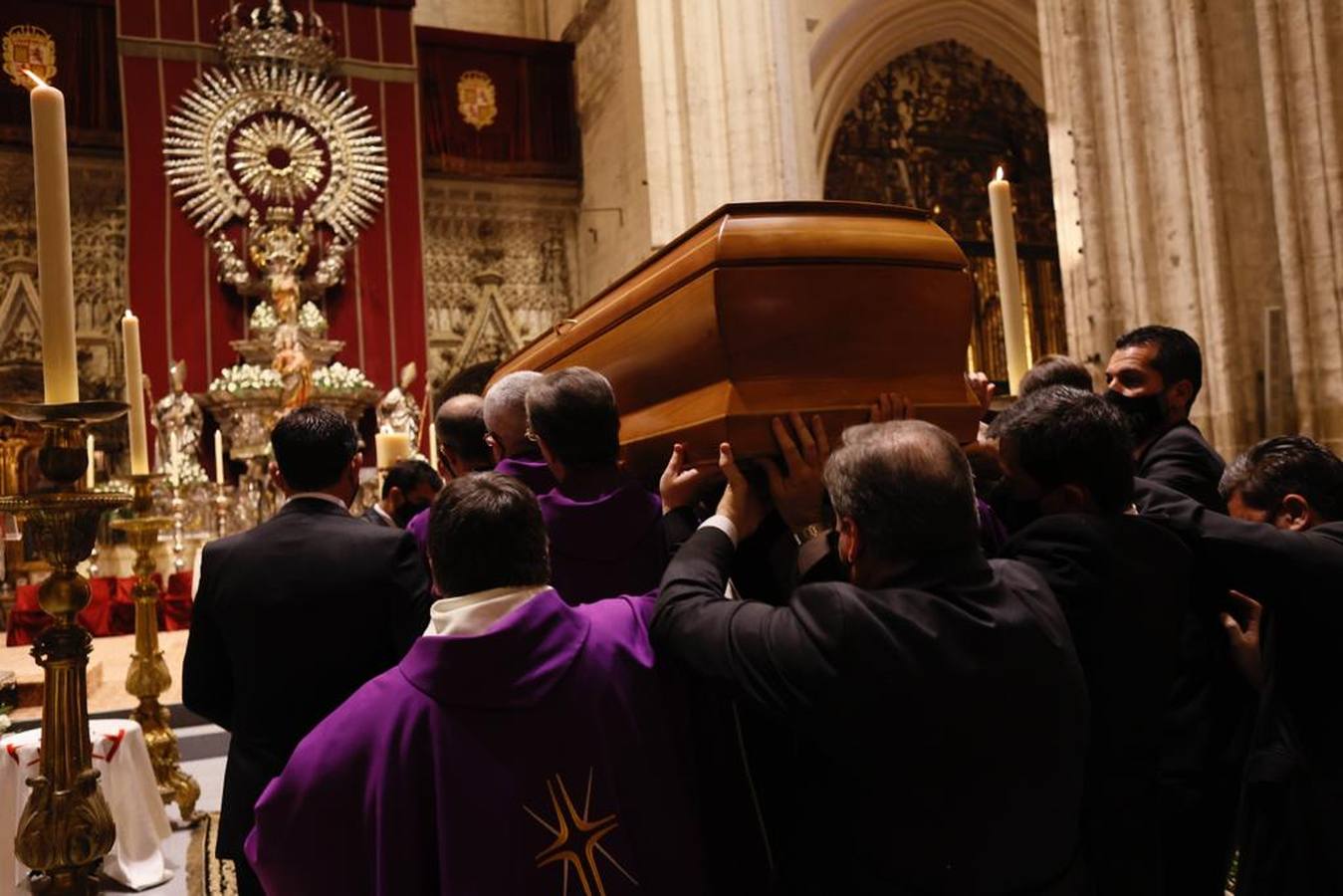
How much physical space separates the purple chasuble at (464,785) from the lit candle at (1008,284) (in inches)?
43.3

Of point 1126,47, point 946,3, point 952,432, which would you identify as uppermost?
point 946,3

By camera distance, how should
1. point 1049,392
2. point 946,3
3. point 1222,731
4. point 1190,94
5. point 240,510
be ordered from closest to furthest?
point 1049,392 → point 1222,731 → point 1190,94 → point 240,510 → point 946,3

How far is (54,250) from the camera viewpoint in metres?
1.60

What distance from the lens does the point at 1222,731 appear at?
1.89m

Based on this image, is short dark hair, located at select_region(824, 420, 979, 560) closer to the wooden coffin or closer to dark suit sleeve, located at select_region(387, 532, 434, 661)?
the wooden coffin

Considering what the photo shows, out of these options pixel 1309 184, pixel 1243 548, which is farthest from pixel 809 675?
pixel 1309 184

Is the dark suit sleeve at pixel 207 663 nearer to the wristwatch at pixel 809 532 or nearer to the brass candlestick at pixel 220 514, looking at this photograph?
the wristwatch at pixel 809 532

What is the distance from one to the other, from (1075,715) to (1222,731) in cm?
88

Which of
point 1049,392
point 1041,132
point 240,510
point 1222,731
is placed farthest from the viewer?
point 1041,132

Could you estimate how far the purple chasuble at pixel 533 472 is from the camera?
185 centimetres

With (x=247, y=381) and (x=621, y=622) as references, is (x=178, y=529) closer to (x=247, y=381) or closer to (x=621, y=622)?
(x=247, y=381)

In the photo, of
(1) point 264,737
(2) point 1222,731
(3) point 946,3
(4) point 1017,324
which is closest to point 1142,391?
(4) point 1017,324

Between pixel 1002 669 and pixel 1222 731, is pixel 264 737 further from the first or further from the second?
pixel 1222 731

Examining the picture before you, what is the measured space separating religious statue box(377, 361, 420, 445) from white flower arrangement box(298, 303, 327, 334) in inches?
35.4
